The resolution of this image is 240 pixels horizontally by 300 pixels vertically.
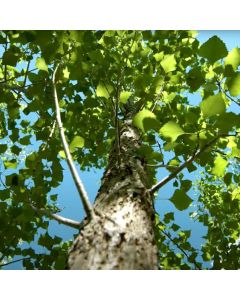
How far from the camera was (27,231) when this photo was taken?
A: 281cm

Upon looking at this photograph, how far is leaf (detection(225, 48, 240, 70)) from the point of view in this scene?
4.77 ft

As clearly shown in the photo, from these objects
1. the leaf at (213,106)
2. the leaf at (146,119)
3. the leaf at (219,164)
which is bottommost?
the leaf at (213,106)

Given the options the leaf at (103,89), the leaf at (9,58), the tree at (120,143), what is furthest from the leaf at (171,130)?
the leaf at (9,58)

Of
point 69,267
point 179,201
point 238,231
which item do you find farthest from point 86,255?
point 238,231

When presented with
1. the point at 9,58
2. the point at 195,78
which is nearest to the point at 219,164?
the point at 195,78

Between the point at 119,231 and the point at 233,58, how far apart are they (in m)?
0.97

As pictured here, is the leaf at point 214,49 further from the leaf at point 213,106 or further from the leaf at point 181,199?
the leaf at point 181,199

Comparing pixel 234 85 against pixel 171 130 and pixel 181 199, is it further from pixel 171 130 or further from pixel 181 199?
pixel 181 199

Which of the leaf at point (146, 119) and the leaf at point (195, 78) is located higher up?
the leaf at point (195, 78)

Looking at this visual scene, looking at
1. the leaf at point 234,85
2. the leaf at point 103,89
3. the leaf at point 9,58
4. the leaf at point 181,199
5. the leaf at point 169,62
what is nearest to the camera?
the leaf at point 234,85

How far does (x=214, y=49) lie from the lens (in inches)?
56.0

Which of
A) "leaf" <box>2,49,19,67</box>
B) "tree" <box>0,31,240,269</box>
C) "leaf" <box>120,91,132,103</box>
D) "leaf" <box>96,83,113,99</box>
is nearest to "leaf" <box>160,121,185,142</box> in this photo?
"tree" <box>0,31,240,269</box>

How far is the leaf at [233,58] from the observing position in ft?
4.77

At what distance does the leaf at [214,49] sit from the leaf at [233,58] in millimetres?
46
